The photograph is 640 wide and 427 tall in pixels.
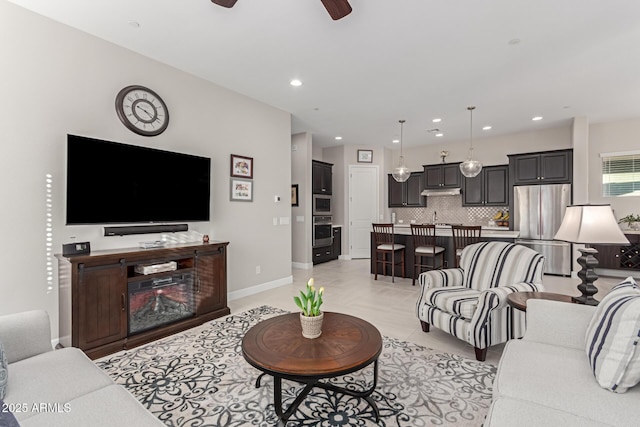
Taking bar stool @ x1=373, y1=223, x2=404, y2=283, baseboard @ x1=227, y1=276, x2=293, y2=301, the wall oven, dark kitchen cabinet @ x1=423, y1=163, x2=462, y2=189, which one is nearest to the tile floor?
baseboard @ x1=227, y1=276, x2=293, y2=301

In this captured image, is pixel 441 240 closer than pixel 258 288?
No

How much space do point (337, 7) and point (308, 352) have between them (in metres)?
2.24

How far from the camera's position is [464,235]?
15.5 feet

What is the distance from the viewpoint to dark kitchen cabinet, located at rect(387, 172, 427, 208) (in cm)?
791

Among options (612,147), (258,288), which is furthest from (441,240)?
(612,147)

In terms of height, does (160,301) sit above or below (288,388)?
above

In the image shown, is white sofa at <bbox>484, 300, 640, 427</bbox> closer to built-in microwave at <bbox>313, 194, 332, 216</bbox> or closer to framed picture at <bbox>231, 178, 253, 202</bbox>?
framed picture at <bbox>231, 178, 253, 202</bbox>

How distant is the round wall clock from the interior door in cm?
523

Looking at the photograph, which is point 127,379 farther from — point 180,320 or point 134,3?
point 134,3

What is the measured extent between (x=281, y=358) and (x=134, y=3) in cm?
301

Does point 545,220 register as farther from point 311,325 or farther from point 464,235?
point 311,325

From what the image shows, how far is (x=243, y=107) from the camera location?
4.44m

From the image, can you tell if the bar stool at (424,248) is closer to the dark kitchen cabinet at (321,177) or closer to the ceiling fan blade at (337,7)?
the dark kitchen cabinet at (321,177)

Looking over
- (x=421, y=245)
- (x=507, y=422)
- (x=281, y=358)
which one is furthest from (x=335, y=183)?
(x=507, y=422)
